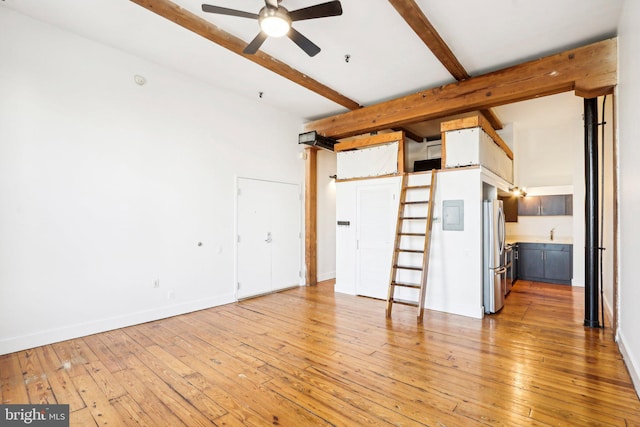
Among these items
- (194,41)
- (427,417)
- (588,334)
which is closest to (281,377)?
(427,417)

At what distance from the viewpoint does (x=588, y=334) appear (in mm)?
3582

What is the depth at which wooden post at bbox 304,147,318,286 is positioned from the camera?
6.32 meters

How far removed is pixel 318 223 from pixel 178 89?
11.9 ft

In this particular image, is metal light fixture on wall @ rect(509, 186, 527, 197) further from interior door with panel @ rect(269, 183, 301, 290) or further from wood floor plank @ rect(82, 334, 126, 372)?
wood floor plank @ rect(82, 334, 126, 372)

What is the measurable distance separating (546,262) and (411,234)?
3.80 m

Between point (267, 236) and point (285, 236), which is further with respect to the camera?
point (285, 236)

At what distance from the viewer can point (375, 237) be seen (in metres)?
5.38

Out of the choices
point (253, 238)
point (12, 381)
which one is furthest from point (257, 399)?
point (253, 238)

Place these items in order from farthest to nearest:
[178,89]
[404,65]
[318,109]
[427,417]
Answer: [318,109], [178,89], [404,65], [427,417]

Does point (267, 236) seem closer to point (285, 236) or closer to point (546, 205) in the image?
point (285, 236)

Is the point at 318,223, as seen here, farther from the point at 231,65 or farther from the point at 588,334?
the point at 588,334

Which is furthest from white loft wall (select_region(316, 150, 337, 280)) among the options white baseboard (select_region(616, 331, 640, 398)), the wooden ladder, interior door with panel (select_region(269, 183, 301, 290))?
white baseboard (select_region(616, 331, 640, 398))

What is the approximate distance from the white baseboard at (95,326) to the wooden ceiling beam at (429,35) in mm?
4534

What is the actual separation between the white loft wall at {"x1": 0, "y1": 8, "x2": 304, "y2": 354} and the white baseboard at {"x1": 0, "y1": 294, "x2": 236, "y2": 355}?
1 cm
